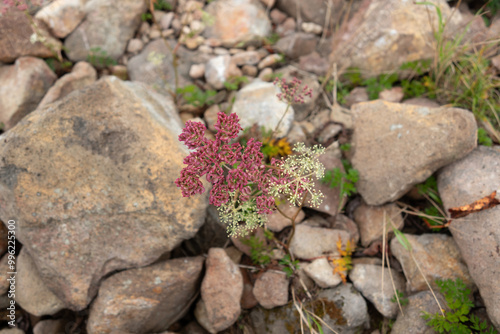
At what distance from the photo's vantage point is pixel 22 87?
200 inches

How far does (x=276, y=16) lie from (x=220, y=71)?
1859 millimetres

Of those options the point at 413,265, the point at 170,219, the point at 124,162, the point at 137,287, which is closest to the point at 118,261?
the point at 137,287

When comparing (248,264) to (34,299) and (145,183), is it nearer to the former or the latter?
(145,183)

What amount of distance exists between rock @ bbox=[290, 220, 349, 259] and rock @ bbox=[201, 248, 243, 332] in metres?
0.83

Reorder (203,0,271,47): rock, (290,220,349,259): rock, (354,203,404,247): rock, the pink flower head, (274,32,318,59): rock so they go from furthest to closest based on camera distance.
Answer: (203,0,271,47): rock → (274,32,318,59): rock → (354,203,404,247): rock → (290,220,349,259): rock → the pink flower head

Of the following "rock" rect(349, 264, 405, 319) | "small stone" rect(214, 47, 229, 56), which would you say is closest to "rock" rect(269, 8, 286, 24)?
"small stone" rect(214, 47, 229, 56)

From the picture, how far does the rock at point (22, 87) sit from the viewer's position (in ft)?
16.6

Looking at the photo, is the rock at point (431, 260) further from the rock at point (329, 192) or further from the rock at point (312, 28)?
the rock at point (312, 28)

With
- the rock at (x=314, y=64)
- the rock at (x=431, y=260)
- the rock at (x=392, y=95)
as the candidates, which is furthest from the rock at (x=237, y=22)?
the rock at (x=431, y=260)

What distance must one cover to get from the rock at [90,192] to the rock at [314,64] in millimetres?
2893

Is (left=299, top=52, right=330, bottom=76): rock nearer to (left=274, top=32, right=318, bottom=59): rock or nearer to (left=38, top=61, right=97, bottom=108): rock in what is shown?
(left=274, top=32, right=318, bottom=59): rock

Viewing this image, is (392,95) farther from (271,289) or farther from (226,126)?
(226,126)

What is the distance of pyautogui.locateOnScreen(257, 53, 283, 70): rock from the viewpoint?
223 inches

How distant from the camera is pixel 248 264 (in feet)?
14.2
